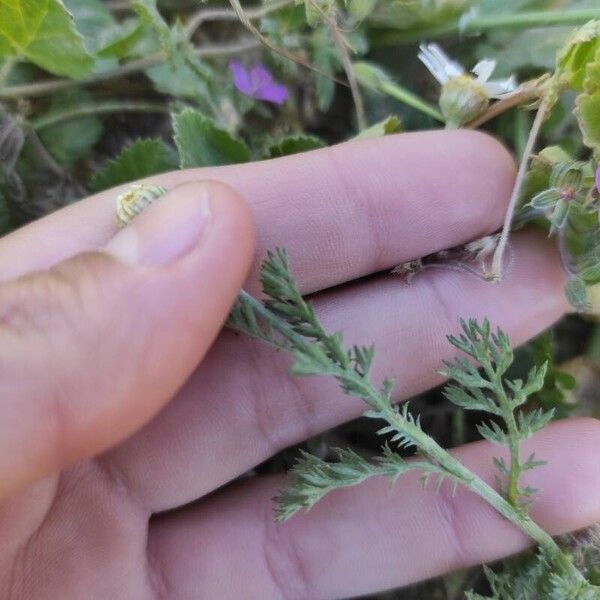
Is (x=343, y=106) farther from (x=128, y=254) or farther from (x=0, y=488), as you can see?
(x=0, y=488)

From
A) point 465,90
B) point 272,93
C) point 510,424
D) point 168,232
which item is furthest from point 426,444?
point 272,93

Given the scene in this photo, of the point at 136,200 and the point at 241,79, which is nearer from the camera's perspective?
the point at 136,200

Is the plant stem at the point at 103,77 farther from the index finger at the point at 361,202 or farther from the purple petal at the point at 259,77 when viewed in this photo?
the index finger at the point at 361,202

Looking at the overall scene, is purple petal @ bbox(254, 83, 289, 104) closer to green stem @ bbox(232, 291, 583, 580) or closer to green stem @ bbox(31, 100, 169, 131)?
green stem @ bbox(31, 100, 169, 131)

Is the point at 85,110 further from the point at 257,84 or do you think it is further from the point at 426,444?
the point at 426,444

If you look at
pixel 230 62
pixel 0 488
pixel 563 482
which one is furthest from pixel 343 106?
pixel 0 488

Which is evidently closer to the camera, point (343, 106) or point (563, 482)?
point (563, 482)
